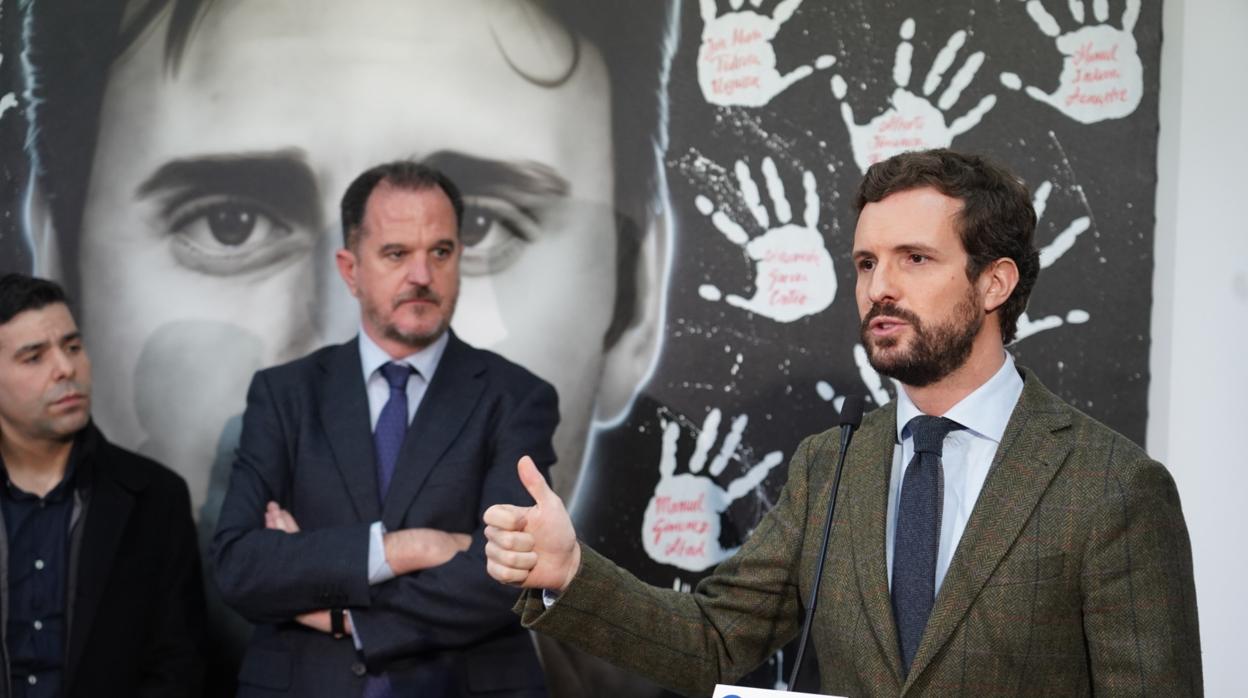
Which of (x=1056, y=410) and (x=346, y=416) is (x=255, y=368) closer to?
(x=346, y=416)

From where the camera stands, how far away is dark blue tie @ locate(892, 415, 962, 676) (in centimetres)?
258

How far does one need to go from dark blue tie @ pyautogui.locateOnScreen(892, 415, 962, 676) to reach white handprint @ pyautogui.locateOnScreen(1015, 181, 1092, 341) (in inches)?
65.1

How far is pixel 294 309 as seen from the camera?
179 inches

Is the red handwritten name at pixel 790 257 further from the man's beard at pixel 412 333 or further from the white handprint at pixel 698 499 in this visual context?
the man's beard at pixel 412 333

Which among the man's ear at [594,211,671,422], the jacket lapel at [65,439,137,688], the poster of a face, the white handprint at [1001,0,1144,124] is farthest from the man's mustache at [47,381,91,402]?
the white handprint at [1001,0,1144,124]

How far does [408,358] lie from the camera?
12.9 feet

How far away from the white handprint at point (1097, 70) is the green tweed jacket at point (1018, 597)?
183 cm

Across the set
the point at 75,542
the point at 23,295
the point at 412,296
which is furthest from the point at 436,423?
the point at 23,295

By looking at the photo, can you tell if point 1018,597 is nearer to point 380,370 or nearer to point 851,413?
point 851,413

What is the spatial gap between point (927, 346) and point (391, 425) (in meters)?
1.75

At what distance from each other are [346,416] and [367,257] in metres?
0.51

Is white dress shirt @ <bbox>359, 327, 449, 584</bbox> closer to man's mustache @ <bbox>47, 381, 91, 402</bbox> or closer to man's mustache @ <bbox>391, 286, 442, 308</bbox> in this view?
man's mustache @ <bbox>391, 286, 442, 308</bbox>

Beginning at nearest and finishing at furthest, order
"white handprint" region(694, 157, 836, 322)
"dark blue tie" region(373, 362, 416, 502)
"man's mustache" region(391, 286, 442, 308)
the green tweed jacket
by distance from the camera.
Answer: the green tweed jacket → "dark blue tie" region(373, 362, 416, 502) → "man's mustache" region(391, 286, 442, 308) → "white handprint" region(694, 157, 836, 322)

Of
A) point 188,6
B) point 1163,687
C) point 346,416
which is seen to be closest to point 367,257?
point 346,416
